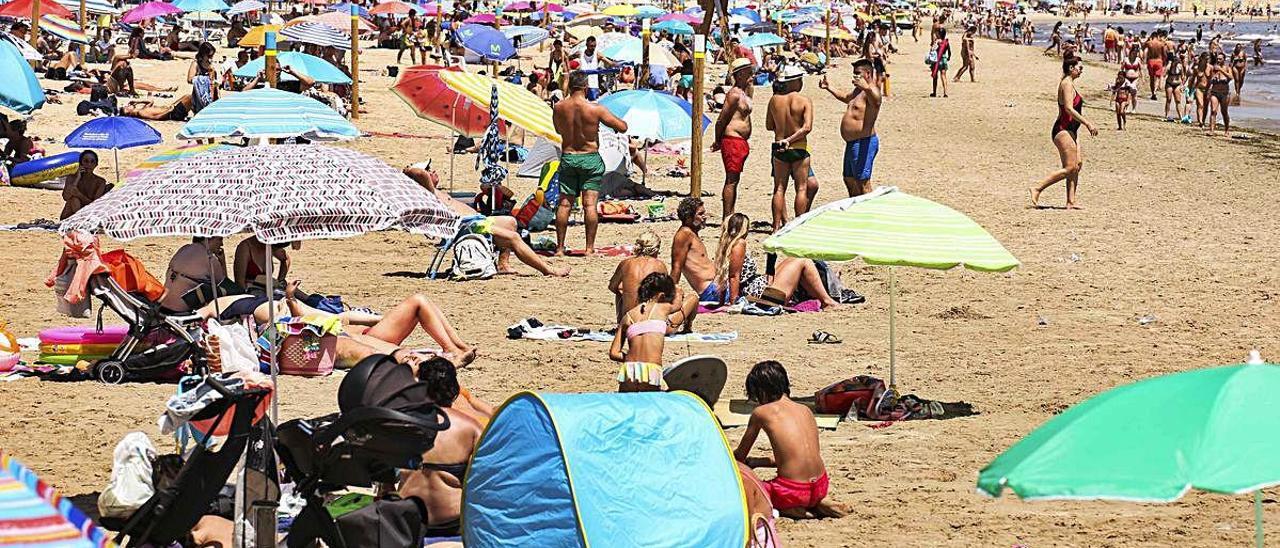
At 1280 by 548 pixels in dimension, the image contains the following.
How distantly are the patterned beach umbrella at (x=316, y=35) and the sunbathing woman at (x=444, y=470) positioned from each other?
60.2 feet

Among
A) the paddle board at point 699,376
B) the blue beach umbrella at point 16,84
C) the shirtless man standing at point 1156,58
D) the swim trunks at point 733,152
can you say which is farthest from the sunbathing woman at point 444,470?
the shirtless man standing at point 1156,58

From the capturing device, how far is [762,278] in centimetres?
1073

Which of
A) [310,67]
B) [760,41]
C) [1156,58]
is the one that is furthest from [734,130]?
[760,41]

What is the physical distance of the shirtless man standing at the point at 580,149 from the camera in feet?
40.0

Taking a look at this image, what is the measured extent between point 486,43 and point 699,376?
1980cm

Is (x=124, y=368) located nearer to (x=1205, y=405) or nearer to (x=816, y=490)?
(x=816, y=490)

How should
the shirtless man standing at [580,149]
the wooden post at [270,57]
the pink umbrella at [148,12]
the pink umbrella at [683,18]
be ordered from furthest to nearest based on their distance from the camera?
1. the pink umbrella at [683,18]
2. the pink umbrella at [148,12]
3. the wooden post at [270,57]
4. the shirtless man standing at [580,149]

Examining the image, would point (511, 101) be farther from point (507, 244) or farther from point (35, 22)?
point (35, 22)

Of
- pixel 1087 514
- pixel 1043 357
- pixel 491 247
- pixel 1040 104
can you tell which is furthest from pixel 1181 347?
pixel 1040 104

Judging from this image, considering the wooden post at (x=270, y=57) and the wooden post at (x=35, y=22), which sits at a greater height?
the wooden post at (x=270, y=57)

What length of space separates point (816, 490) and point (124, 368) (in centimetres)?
375

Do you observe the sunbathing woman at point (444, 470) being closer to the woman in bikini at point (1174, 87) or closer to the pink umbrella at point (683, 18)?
the woman in bikini at point (1174, 87)

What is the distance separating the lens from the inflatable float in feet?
50.1

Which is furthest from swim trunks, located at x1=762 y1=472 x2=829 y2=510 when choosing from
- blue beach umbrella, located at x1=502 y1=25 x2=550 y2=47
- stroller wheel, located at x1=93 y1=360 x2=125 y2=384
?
blue beach umbrella, located at x1=502 y1=25 x2=550 y2=47
